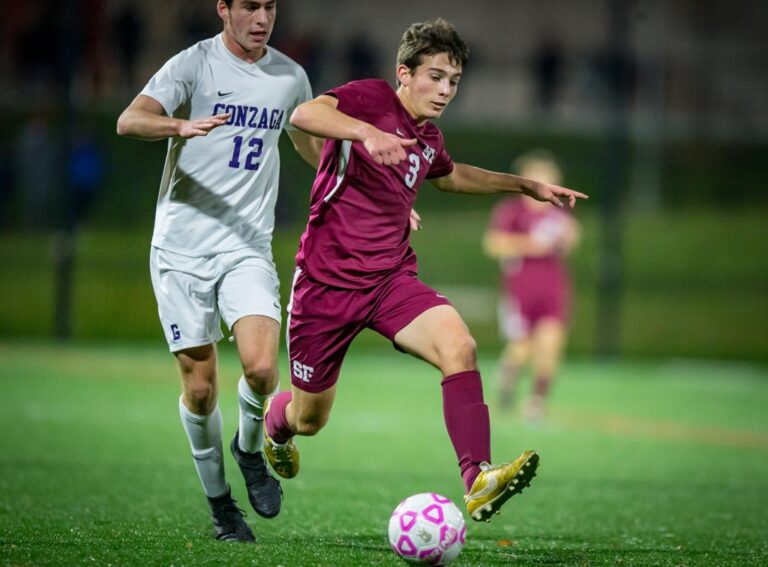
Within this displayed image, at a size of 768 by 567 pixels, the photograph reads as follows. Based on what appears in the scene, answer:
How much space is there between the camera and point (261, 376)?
5.99 meters

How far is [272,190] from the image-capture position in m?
6.26

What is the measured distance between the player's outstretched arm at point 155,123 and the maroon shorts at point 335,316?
0.98 m

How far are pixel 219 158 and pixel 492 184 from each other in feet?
4.55

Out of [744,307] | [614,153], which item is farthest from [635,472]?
[744,307]

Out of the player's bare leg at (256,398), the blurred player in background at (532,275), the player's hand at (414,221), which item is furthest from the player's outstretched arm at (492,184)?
the blurred player in background at (532,275)

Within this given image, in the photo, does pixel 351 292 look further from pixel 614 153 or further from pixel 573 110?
pixel 573 110

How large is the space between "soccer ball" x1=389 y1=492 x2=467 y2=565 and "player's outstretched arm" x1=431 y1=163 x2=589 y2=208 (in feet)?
5.75

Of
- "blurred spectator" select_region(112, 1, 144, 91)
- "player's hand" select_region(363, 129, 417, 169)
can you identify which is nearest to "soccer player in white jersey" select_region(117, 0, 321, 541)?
"player's hand" select_region(363, 129, 417, 169)

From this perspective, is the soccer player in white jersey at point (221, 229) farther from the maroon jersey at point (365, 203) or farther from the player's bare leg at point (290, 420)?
the maroon jersey at point (365, 203)

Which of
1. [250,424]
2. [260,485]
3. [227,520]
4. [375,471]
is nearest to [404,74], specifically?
[250,424]

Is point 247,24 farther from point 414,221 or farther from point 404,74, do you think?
point 414,221

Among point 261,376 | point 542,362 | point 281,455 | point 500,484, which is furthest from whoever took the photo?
point 542,362

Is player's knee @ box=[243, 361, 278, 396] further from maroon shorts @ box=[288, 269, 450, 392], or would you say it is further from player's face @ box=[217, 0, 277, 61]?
player's face @ box=[217, 0, 277, 61]

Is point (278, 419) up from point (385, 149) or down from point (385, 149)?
down
